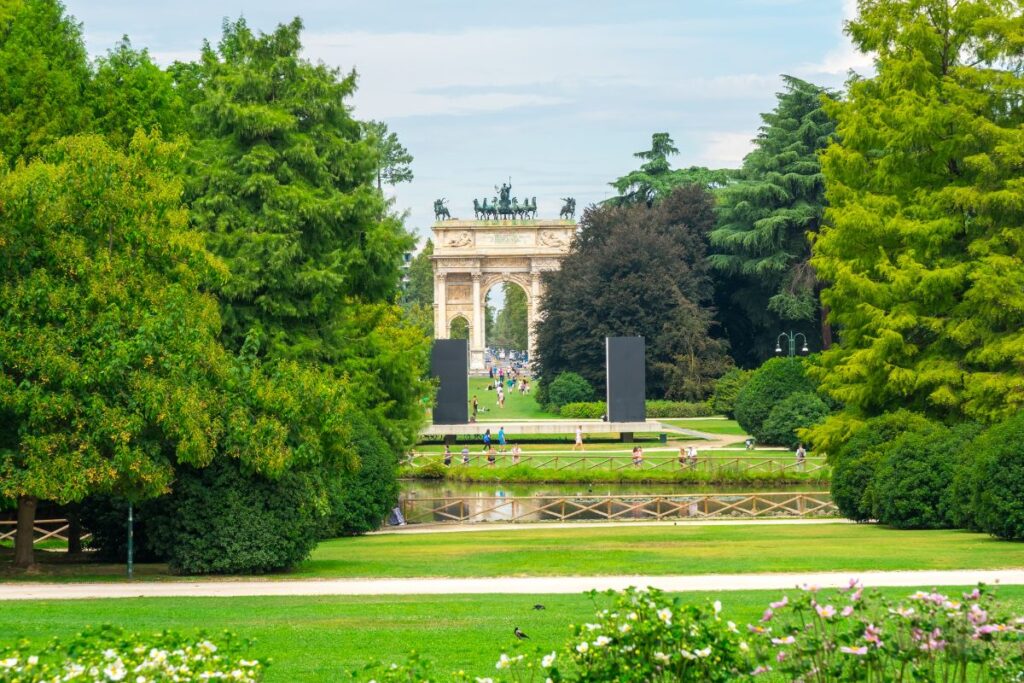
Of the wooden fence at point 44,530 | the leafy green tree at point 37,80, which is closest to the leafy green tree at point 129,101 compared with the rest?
the leafy green tree at point 37,80

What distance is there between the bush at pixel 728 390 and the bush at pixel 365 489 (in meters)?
38.6

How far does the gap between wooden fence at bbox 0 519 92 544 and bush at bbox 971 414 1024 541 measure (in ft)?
52.9

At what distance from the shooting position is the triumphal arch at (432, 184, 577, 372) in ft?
380

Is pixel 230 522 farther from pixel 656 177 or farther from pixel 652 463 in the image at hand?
pixel 656 177

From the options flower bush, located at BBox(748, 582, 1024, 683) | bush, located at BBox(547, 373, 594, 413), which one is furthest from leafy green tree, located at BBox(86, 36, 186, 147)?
bush, located at BBox(547, 373, 594, 413)

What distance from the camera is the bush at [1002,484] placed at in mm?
23438

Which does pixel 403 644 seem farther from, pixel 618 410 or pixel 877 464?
pixel 618 410

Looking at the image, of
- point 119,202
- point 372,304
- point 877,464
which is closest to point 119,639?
point 119,202

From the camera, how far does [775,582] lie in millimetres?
18047

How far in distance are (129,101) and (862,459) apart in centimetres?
1964

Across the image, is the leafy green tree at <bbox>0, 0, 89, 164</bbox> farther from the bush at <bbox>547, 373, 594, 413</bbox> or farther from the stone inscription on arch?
the stone inscription on arch

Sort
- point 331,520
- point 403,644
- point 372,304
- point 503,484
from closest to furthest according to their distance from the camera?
point 403,644, point 331,520, point 372,304, point 503,484

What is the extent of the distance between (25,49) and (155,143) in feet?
29.6

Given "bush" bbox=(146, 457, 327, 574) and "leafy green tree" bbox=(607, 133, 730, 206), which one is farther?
"leafy green tree" bbox=(607, 133, 730, 206)
